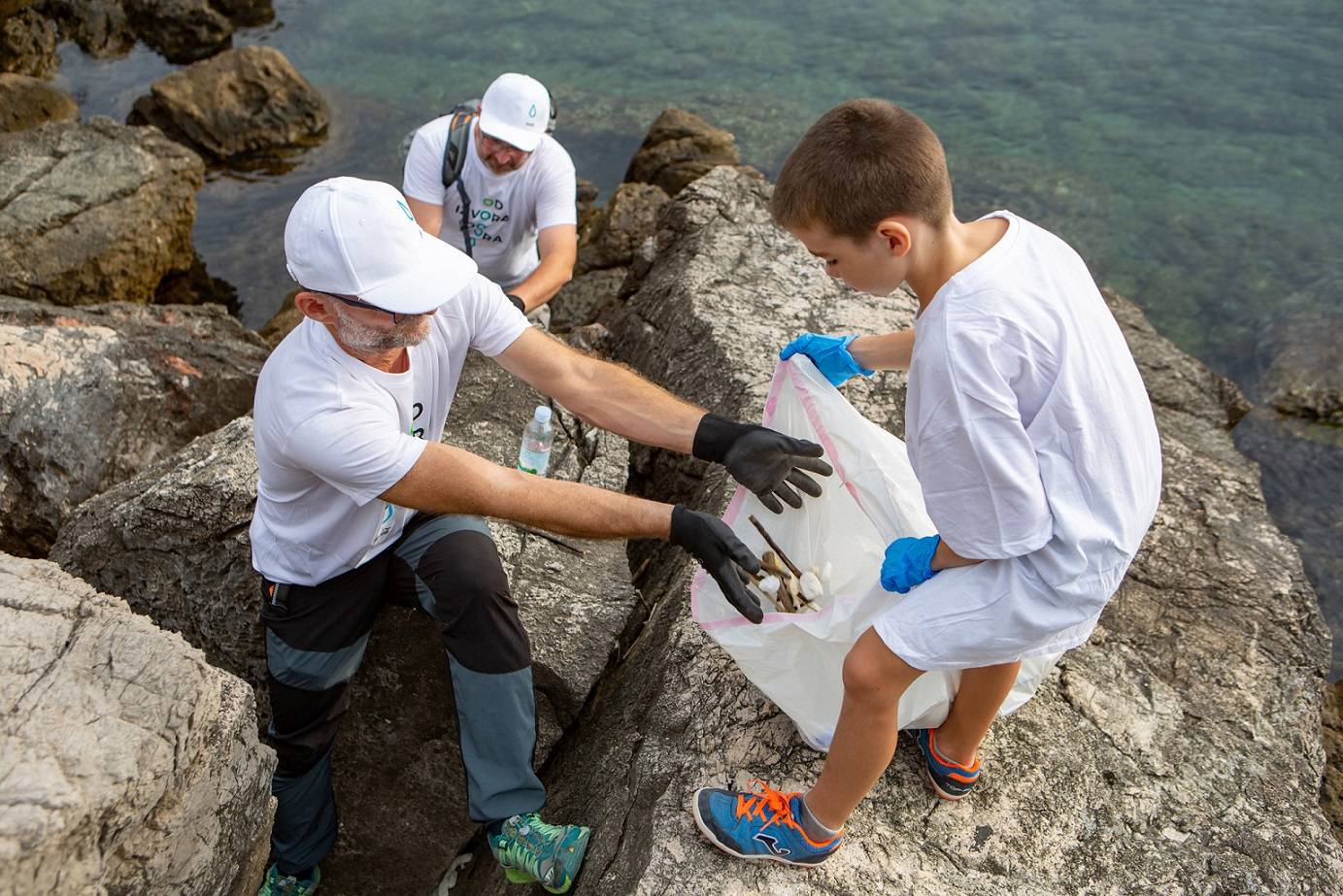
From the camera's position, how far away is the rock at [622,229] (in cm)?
832

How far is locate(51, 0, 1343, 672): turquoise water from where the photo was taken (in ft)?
31.6

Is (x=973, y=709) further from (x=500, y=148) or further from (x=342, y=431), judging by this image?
(x=500, y=148)

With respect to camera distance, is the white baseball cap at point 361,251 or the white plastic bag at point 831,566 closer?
the white baseball cap at point 361,251

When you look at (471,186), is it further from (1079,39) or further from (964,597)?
(1079,39)

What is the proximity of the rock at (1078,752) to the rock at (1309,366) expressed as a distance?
163 inches

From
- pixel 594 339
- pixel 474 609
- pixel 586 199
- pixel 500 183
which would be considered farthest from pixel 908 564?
pixel 586 199

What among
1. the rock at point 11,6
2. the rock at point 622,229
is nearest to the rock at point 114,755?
the rock at point 622,229

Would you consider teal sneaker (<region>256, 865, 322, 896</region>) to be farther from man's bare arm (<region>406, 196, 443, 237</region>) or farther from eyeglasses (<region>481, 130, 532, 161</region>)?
eyeglasses (<region>481, 130, 532, 161</region>)

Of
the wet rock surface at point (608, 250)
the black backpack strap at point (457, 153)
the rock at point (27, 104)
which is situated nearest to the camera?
the black backpack strap at point (457, 153)

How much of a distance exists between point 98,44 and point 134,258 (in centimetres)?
739

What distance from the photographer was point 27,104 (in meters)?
10.9

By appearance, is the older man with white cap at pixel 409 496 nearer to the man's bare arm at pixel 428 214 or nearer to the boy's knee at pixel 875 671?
the boy's knee at pixel 875 671

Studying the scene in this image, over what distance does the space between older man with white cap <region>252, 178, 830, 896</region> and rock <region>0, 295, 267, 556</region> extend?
1.82 m

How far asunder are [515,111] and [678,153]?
15.8 feet
